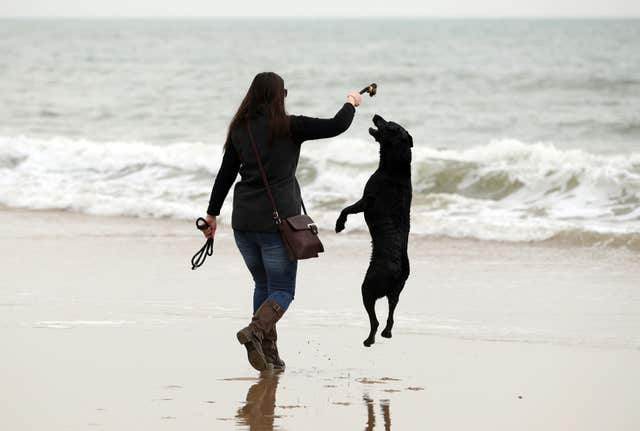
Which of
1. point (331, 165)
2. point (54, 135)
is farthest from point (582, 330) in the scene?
point (54, 135)

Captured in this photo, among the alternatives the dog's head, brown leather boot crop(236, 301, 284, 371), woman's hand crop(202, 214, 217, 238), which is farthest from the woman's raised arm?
brown leather boot crop(236, 301, 284, 371)

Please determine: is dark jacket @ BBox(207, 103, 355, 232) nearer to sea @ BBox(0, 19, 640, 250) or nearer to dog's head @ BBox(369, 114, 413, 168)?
dog's head @ BBox(369, 114, 413, 168)

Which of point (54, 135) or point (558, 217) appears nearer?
point (558, 217)

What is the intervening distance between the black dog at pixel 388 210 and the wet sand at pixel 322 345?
1.83ft

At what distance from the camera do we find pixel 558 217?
12898 millimetres

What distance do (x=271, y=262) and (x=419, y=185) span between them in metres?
10.3

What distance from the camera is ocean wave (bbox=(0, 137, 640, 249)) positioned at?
469 inches

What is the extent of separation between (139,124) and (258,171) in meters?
22.1

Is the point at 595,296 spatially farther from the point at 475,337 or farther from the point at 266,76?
the point at 266,76

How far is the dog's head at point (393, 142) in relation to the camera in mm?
5336

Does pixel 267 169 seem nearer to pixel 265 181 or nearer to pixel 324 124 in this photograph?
pixel 265 181

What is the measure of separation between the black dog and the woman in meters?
0.26

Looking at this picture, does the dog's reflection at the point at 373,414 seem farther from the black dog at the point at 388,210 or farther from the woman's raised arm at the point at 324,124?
the woman's raised arm at the point at 324,124

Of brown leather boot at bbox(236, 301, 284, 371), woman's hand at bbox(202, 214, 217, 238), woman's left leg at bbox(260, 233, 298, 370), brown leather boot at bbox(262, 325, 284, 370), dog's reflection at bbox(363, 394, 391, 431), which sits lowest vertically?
dog's reflection at bbox(363, 394, 391, 431)
